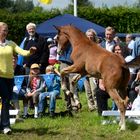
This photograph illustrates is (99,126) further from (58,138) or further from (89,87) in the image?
(89,87)

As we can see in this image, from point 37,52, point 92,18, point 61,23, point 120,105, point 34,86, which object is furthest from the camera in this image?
point 92,18

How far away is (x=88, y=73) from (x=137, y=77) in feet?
5.94

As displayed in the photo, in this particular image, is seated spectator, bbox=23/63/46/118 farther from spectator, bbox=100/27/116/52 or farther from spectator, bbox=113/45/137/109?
spectator, bbox=113/45/137/109

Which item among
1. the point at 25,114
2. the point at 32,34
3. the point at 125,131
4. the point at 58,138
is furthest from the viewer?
the point at 32,34

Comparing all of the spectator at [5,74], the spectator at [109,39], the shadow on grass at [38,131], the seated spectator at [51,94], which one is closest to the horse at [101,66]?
the shadow on grass at [38,131]

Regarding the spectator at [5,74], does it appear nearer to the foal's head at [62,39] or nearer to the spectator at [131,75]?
the foal's head at [62,39]

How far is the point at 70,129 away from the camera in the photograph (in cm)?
916

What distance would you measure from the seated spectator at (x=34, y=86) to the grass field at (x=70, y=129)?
1.95ft

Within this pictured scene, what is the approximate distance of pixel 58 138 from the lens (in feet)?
27.1

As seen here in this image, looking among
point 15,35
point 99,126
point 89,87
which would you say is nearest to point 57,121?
point 99,126

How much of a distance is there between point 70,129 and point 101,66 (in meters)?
1.32

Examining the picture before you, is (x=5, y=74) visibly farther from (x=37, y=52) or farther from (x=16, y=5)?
(x=16, y=5)

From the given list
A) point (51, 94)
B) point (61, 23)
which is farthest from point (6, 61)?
point (61, 23)

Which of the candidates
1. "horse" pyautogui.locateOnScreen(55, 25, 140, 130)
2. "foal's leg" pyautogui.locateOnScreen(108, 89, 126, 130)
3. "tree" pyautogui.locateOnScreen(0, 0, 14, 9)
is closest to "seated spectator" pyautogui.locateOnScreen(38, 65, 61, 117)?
"horse" pyautogui.locateOnScreen(55, 25, 140, 130)
